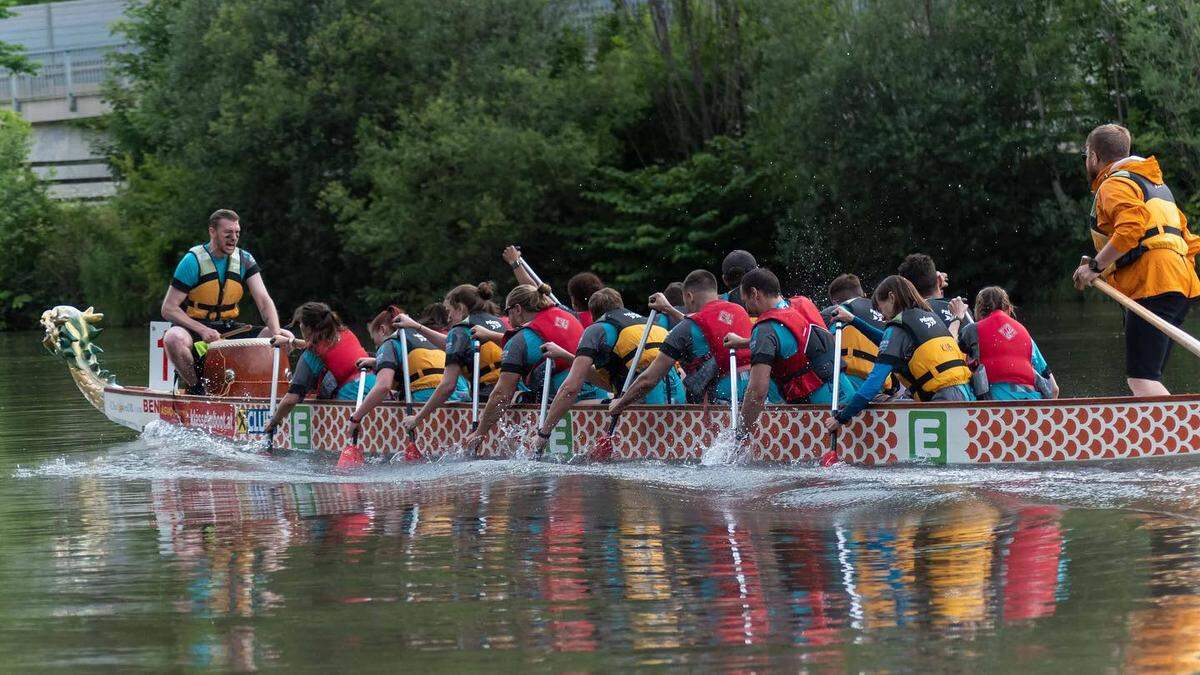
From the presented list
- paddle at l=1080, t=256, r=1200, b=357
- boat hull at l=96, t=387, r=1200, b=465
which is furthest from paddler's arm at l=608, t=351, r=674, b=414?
paddle at l=1080, t=256, r=1200, b=357

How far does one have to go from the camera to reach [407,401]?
39.2 ft

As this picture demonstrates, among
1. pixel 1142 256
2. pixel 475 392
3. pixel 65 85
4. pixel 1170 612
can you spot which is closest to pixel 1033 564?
pixel 1170 612

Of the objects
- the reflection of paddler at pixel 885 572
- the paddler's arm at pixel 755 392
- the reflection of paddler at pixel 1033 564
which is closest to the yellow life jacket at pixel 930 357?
the paddler's arm at pixel 755 392

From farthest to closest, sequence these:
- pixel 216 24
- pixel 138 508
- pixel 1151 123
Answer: pixel 216 24 < pixel 1151 123 < pixel 138 508

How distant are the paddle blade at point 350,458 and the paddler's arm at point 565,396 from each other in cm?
139

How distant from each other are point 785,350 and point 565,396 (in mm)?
1576

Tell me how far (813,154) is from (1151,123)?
6.40 meters

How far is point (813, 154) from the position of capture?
110 ft

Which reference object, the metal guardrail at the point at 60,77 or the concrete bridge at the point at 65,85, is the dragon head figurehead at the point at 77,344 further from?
the metal guardrail at the point at 60,77

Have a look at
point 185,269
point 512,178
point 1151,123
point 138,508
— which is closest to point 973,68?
point 1151,123

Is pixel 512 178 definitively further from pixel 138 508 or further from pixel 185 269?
pixel 138 508

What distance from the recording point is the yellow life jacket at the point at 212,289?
1326 centimetres

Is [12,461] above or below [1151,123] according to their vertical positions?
below

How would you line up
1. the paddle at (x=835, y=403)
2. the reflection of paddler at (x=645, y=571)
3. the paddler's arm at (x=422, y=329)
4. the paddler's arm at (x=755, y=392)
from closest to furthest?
the reflection of paddler at (x=645, y=571), the paddle at (x=835, y=403), the paddler's arm at (x=755, y=392), the paddler's arm at (x=422, y=329)
